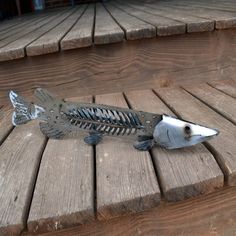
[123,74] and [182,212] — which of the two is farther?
[123,74]

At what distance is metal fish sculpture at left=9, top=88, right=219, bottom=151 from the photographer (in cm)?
89

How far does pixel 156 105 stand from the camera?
52.1 inches

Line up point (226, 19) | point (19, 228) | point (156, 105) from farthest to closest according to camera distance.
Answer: point (226, 19)
point (156, 105)
point (19, 228)

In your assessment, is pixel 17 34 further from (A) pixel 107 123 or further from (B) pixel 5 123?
(A) pixel 107 123

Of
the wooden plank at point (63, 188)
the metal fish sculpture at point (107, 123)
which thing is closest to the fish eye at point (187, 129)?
the metal fish sculpture at point (107, 123)

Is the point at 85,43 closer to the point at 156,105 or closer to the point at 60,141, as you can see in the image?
the point at 156,105

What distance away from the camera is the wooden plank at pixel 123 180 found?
2.53 ft

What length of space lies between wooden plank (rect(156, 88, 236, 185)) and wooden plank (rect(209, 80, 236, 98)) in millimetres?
131

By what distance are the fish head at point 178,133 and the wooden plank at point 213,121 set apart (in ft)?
0.23

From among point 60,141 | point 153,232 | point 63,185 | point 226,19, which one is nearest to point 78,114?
point 60,141

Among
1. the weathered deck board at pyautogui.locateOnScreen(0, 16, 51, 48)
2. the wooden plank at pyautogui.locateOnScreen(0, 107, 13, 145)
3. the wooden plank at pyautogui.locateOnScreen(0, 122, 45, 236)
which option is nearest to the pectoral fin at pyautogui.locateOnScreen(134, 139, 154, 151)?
the wooden plank at pyautogui.locateOnScreen(0, 122, 45, 236)

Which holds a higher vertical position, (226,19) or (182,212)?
(226,19)

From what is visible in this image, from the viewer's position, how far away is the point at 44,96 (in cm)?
103

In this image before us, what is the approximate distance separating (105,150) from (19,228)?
1.06 feet
